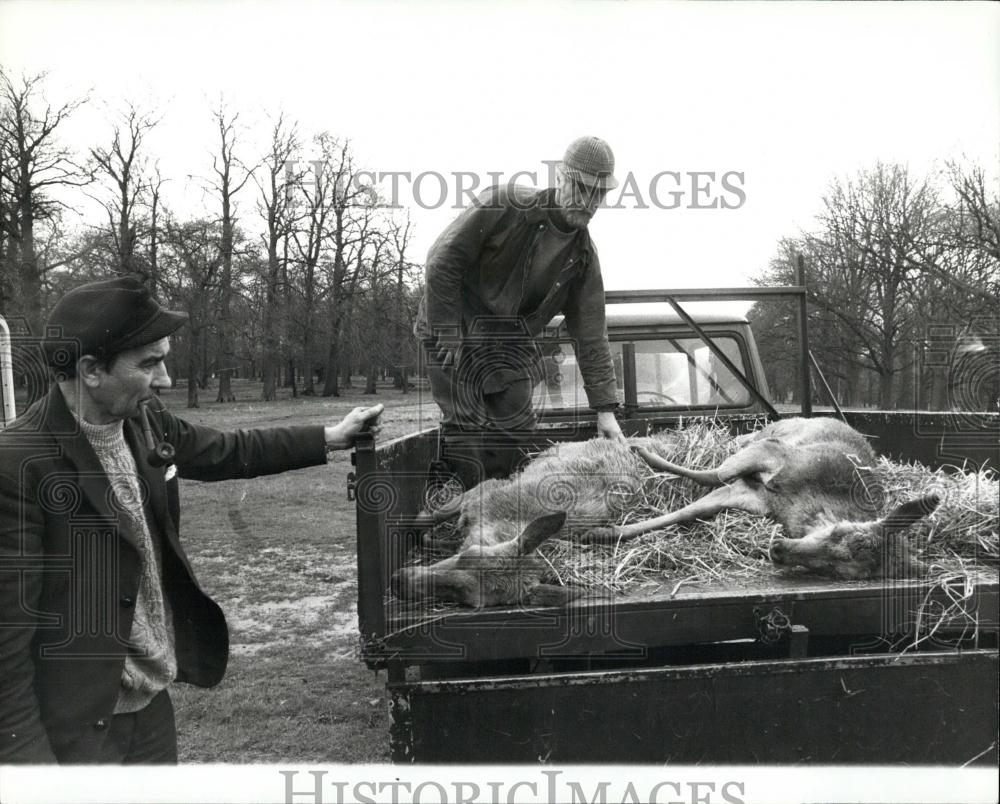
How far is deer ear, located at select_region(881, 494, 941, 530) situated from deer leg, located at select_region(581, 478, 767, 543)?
24.9 inches

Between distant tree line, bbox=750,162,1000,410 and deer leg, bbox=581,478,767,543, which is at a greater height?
distant tree line, bbox=750,162,1000,410

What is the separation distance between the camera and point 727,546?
2.80 m

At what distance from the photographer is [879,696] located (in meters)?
2.04

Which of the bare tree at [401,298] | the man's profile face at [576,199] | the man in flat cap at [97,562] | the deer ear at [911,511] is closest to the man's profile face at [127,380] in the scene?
the man in flat cap at [97,562]

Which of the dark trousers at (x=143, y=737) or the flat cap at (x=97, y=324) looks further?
the dark trousers at (x=143, y=737)

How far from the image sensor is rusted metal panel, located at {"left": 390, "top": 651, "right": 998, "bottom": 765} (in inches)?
78.6

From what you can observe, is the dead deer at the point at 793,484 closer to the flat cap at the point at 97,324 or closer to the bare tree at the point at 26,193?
the flat cap at the point at 97,324

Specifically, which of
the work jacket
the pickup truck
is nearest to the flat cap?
the pickup truck

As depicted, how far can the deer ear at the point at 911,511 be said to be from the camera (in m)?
2.25

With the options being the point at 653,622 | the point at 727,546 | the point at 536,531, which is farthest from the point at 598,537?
the point at 653,622

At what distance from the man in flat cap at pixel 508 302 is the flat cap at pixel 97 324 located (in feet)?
4.99

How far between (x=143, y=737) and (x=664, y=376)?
3.71m

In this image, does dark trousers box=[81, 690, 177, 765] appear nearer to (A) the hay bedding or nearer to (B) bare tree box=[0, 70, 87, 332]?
(A) the hay bedding

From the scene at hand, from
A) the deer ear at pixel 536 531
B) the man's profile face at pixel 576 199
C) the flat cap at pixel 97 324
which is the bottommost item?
the deer ear at pixel 536 531
